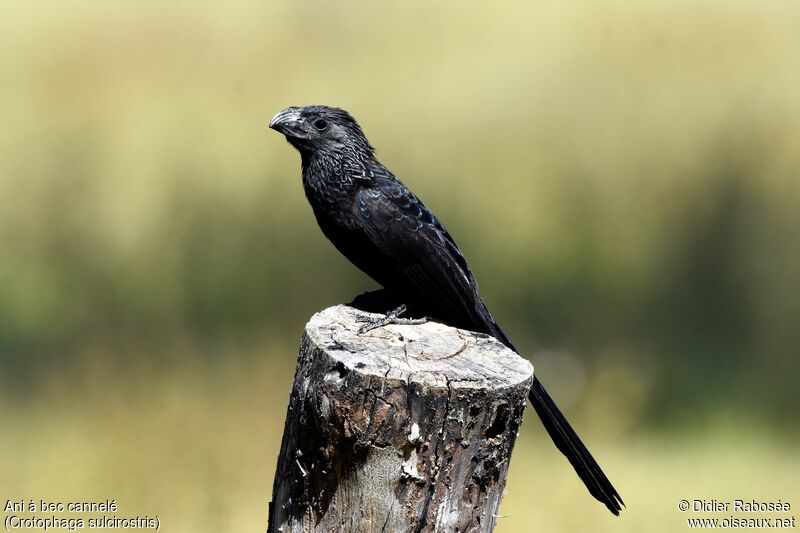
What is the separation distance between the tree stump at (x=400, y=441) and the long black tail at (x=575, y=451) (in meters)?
0.76

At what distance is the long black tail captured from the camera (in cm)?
425

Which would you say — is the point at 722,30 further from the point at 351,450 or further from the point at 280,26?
the point at 351,450

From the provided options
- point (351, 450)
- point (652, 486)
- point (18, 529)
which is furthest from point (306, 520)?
point (652, 486)

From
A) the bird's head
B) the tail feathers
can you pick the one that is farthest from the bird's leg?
the bird's head

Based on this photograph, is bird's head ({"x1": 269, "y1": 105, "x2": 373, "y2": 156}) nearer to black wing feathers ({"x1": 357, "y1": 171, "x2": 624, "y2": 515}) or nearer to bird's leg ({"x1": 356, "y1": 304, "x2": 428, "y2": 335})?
black wing feathers ({"x1": 357, "y1": 171, "x2": 624, "y2": 515})

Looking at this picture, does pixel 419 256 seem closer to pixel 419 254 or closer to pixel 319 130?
pixel 419 254

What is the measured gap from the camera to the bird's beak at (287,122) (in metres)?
4.84

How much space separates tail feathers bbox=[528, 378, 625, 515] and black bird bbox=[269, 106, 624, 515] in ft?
0.84

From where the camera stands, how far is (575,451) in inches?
169

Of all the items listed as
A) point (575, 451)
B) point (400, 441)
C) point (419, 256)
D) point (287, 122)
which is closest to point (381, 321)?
point (419, 256)

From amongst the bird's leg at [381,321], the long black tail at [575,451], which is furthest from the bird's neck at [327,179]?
the long black tail at [575,451]

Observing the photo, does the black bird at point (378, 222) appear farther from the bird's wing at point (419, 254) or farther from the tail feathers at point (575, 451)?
the tail feathers at point (575, 451)

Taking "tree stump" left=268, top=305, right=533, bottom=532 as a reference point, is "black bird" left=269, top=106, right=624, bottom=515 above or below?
above

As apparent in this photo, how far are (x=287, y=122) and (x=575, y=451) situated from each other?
70.4 inches
